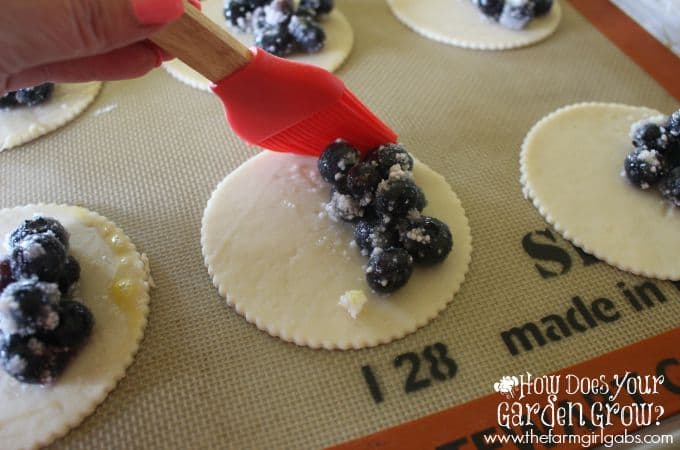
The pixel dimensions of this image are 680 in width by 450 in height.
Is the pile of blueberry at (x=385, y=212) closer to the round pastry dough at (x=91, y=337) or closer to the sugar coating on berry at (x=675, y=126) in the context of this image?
the round pastry dough at (x=91, y=337)

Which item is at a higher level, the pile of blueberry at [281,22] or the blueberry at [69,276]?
the pile of blueberry at [281,22]

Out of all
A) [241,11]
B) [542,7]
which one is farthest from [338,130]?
[542,7]

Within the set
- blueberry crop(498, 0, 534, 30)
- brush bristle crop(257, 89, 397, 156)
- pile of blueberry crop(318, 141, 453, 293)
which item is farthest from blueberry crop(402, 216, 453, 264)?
blueberry crop(498, 0, 534, 30)

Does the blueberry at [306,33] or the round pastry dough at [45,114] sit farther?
the blueberry at [306,33]

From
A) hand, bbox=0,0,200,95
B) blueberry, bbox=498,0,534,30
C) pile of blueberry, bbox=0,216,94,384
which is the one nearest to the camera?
hand, bbox=0,0,200,95

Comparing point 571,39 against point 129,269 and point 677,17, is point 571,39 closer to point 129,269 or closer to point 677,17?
point 677,17

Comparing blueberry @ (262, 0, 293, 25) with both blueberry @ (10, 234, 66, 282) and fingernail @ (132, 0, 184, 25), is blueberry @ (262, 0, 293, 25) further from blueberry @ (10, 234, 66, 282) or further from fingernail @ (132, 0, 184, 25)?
blueberry @ (10, 234, 66, 282)

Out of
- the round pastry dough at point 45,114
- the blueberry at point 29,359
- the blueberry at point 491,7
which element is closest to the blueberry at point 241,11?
the round pastry dough at point 45,114
